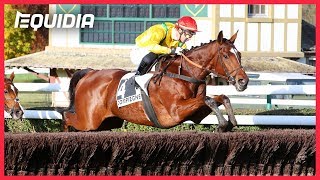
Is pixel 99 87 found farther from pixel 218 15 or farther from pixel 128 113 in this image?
pixel 218 15

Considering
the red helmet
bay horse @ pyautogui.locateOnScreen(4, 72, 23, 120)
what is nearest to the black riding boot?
the red helmet

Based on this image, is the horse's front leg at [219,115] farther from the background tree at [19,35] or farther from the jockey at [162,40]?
the background tree at [19,35]

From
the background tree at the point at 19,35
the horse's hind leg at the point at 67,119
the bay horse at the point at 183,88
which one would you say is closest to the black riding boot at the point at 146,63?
the bay horse at the point at 183,88

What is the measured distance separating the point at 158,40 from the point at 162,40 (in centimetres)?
10

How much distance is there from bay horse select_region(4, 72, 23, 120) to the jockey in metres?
2.62

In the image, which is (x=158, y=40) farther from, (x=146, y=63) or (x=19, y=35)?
(x=19, y=35)

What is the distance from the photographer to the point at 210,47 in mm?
10297

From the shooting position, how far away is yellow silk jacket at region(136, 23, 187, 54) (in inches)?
403

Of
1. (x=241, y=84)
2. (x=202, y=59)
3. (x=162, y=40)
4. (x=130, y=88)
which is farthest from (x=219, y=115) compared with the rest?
(x=130, y=88)

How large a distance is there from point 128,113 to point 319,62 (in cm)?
342

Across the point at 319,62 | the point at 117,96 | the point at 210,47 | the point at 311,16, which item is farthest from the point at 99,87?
the point at 311,16

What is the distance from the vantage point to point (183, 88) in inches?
398

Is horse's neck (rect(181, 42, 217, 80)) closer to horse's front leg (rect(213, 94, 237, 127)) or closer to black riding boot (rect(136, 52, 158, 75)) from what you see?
black riding boot (rect(136, 52, 158, 75))

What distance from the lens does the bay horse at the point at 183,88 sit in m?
9.82
